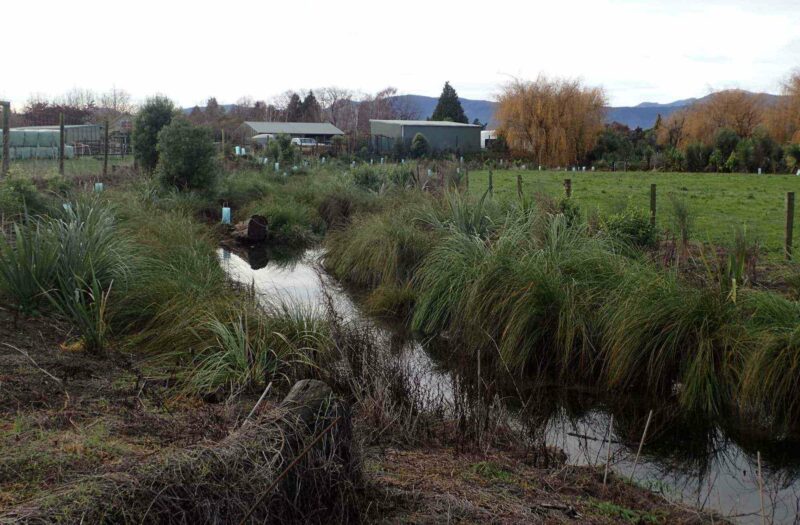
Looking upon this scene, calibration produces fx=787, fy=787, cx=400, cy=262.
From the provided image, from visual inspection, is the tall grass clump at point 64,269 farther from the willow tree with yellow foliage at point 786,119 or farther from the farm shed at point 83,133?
the willow tree with yellow foliage at point 786,119

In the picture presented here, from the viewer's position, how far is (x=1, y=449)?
3.37 metres

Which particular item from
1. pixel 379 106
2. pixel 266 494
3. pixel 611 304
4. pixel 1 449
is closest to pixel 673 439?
pixel 611 304

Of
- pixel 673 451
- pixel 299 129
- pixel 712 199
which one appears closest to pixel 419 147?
pixel 299 129

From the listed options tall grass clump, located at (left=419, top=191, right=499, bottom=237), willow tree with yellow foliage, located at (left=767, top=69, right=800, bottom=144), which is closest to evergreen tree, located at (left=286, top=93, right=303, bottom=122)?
willow tree with yellow foliage, located at (left=767, top=69, right=800, bottom=144)

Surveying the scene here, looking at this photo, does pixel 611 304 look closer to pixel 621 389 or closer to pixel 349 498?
pixel 621 389

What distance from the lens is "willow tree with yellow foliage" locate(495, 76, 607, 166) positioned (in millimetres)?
47638

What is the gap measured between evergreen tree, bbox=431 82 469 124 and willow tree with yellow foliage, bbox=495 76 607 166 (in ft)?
90.7

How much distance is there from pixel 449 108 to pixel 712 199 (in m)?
58.9

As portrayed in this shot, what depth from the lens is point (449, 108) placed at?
3039 inches

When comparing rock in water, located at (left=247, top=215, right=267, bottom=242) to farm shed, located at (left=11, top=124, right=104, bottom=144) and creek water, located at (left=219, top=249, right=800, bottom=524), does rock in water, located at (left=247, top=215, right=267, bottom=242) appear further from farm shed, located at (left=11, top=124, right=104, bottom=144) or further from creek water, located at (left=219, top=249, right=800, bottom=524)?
farm shed, located at (left=11, top=124, right=104, bottom=144)

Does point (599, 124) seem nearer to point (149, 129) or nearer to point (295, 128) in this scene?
point (295, 128)

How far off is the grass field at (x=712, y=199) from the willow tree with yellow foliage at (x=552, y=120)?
17147mm

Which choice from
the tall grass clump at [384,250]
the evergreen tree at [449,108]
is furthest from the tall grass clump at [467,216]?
the evergreen tree at [449,108]

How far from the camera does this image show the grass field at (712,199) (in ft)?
43.2
